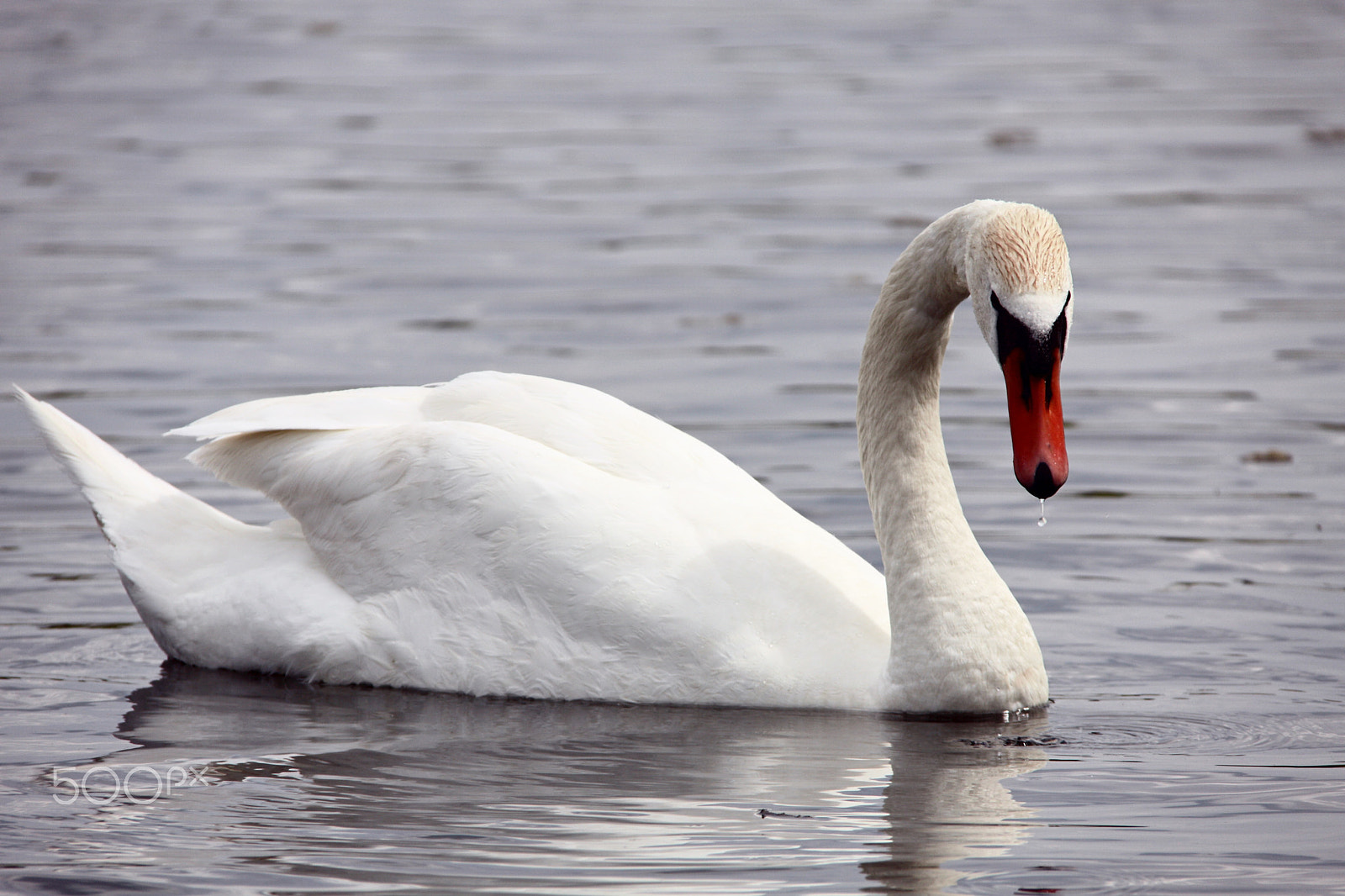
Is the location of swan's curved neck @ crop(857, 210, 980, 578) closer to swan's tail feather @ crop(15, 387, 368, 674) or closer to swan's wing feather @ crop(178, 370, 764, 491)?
swan's wing feather @ crop(178, 370, 764, 491)

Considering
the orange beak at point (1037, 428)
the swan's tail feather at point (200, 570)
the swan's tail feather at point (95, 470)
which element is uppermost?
the orange beak at point (1037, 428)

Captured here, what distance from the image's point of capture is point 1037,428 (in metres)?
5.89

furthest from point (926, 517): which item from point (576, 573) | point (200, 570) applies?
point (200, 570)

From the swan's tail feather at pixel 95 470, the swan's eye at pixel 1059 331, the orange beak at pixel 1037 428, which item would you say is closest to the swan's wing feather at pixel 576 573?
the swan's tail feather at pixel 95 470

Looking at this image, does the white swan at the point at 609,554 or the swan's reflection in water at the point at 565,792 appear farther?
the white swan at the point at 609,554

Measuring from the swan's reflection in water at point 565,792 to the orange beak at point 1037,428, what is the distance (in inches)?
35.8

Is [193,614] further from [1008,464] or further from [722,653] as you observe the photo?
[1008,464]

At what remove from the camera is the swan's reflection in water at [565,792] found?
17.3 feet

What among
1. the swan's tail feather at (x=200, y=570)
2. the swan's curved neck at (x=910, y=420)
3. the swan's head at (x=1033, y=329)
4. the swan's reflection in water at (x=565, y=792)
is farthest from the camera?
the swan's tail feather at (x=200, y=570)

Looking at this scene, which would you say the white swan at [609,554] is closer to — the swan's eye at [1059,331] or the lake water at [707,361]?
the swan's eye at [1059,331]

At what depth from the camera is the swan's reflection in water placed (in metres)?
5.26

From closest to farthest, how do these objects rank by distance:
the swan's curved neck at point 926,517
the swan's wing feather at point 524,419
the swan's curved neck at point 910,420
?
the swan's curved neck at point 926,517, the swan's curved neck at point 910,420, the swan's wing feather at point 524,419

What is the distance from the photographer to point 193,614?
7344 millimetres

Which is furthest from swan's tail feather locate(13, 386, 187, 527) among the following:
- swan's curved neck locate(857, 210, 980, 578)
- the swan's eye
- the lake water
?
the swan's eye
